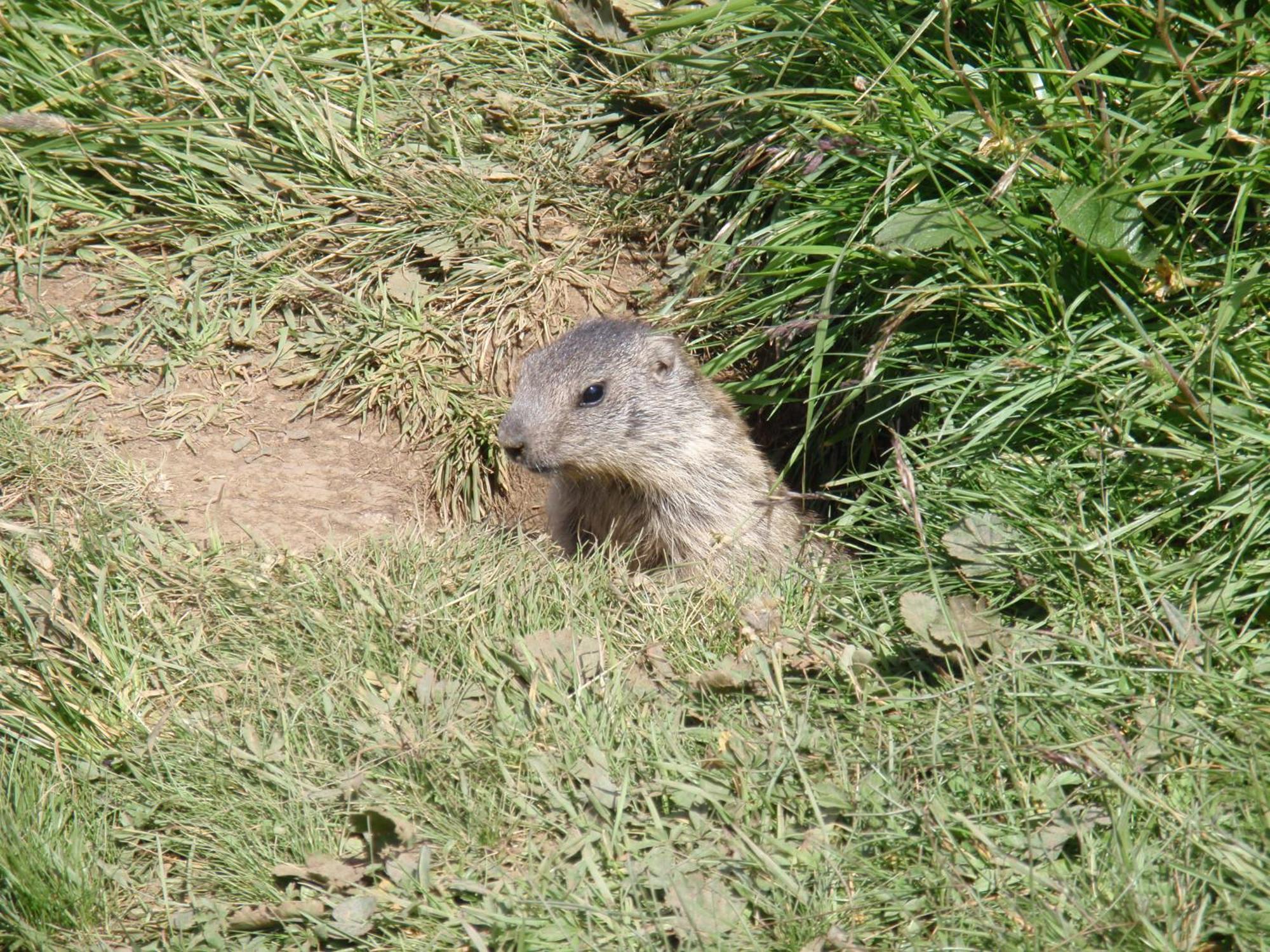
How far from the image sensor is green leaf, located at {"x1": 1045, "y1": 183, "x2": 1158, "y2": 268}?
11.3 feet

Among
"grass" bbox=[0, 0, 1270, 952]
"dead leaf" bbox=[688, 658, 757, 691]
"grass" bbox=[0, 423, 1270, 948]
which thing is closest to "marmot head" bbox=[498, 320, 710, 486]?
"grass" bbox=[0, 0, 1270, 952]

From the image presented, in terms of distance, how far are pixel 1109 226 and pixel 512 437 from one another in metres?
2.01

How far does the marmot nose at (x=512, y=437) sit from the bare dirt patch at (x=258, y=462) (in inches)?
15.6

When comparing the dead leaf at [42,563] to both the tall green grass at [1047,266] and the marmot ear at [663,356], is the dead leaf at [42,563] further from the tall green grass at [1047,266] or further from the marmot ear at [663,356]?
the tall green grass at [1047,266]

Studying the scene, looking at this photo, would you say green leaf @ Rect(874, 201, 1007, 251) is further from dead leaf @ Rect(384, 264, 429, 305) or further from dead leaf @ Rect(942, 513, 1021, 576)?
dead leaf @ Rect(384, 264, 429, 305)

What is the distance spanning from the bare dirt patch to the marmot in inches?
23.9

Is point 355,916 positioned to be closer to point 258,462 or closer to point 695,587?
point 695,587

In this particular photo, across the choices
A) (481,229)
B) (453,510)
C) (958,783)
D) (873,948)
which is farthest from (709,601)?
(481,229)

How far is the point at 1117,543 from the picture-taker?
317 centimetres

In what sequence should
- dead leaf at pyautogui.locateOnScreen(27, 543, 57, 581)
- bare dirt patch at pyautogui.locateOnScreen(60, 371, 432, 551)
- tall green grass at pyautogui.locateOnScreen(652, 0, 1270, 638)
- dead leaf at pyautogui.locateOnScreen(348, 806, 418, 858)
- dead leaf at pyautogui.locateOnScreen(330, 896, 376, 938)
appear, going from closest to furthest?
dead leaf at pyautogui.locateOnScreen(330, 896, 376, 938) < dead leaf at pyautogui.locateOnScreen(348, 806, 418, 858) < tall green grass at pyautogui.locateOnScreen(652, 0, 1270, 638) < dead leaf at pyautogui.locateOnScreen(27, 543, 57, 581) < bare dirt patch at pyautogui.locateOnScreen(60, 371, 432, 551)

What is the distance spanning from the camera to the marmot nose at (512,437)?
13.9 ft

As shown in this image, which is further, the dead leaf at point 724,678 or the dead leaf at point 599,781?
the dead leaf at point 724,678

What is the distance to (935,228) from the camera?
144 inches

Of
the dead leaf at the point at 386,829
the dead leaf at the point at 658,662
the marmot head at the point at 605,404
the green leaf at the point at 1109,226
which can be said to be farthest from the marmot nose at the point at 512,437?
the green leaf at the point at 1109,226
